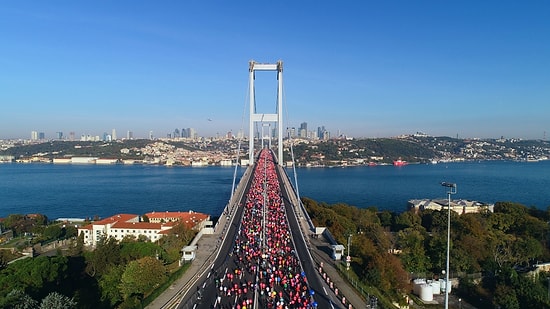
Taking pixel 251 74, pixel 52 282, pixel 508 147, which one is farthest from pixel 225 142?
pixel 52 282

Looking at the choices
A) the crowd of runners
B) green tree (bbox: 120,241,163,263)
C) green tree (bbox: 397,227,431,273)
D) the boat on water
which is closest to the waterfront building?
green tree (bbox: 397,227,431,273)

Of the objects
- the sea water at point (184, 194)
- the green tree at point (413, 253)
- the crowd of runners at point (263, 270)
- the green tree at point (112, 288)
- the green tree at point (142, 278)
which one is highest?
the crowd of runners at point (263, 270)

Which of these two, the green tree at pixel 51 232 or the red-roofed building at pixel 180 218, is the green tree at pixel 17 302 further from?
the green tree at pixel 51 232

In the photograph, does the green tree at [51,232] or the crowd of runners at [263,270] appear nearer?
the crowd of runners at [263,270]

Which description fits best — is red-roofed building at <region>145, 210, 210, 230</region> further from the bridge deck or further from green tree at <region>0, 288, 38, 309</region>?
green tree at <region>0, 288, 38, 309</region>

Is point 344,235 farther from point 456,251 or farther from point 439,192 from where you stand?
point 439,192

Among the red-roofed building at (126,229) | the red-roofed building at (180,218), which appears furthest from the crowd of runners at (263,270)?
the red-roofed building at (180,218)

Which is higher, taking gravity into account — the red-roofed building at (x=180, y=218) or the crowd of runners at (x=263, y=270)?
the crowd of runners at (x=263, y=270)
